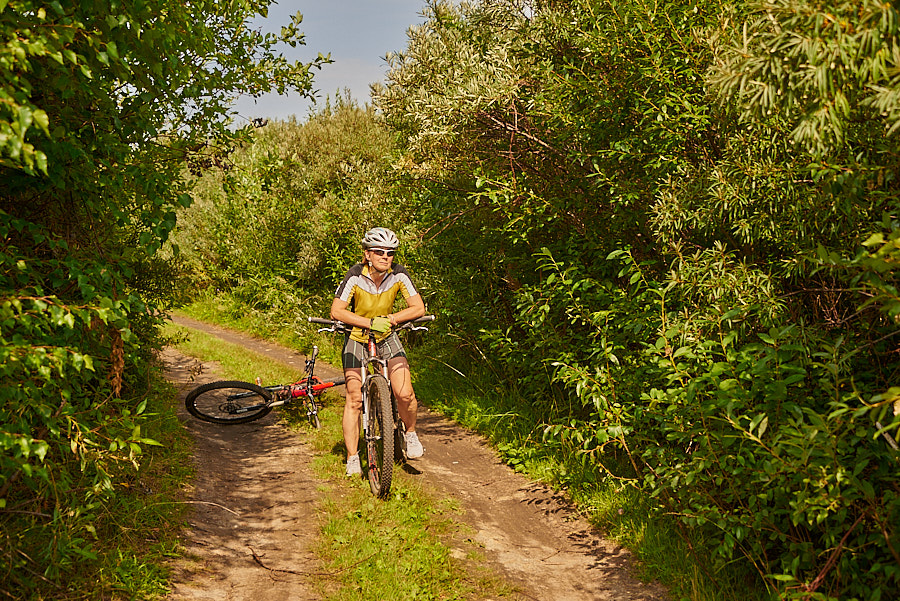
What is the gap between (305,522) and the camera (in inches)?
219

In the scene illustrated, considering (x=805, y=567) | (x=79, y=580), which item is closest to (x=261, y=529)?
(x=79, y=580)

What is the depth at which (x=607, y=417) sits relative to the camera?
17.5ft

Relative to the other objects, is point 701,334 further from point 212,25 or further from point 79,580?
point 212,25

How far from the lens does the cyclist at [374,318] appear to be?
6.18 metres

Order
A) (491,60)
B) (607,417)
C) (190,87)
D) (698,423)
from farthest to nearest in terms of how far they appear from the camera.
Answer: (491,60) < (607,417) < (190,87) < (698,423)

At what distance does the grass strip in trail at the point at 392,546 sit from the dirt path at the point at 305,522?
16 cm

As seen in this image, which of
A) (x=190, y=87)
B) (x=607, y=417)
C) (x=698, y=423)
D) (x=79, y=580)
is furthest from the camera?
(x=607, y=417)

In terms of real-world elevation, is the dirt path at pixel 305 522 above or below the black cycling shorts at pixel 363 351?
below

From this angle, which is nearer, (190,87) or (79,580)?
(79,580)

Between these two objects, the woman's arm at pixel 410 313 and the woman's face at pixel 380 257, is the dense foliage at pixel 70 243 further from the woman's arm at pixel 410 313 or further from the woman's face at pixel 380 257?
the woman's arm at pixel 410 313

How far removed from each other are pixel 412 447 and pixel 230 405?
2.98 meters

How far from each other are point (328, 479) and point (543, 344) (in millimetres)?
2681

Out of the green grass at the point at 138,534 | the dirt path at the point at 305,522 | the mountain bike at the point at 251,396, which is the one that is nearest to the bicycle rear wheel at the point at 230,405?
the mountain bike at the point at 251,396

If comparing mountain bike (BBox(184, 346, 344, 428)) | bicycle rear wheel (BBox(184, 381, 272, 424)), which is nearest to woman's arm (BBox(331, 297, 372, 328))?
mountain bike (BBox(184, 346, 344, 428))
